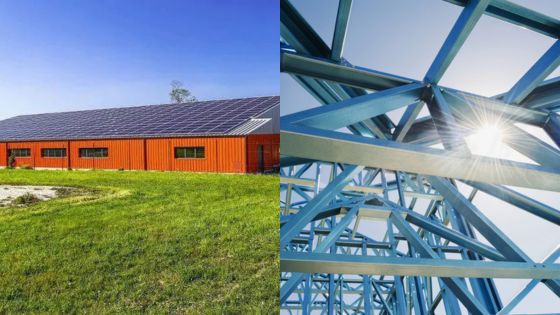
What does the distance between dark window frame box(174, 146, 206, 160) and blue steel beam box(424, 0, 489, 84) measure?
39.9ft

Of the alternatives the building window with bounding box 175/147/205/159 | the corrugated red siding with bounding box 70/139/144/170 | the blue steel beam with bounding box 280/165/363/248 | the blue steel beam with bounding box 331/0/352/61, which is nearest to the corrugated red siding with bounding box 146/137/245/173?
the building window with bounding box 175/147/205/159

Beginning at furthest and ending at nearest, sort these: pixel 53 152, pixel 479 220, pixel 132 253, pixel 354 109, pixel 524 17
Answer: pixel 53 152, pixel 132 253, pixel 479 220, pixel 524 17, pixel 354 109

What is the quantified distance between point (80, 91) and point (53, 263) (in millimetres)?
3148

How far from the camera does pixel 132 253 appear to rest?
7.33 meters

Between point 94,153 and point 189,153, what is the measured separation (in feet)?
11.6

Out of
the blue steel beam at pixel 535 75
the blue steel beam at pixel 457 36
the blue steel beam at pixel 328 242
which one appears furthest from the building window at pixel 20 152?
the blue steel beam at pixel 535 75

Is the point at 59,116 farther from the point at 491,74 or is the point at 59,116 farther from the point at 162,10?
the point at 491,74

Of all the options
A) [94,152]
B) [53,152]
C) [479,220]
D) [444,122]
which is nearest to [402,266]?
[479,220]

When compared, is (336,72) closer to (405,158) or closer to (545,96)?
(405,158)

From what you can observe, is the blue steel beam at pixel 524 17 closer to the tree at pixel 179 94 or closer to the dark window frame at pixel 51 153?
the tree at pixel 179 94

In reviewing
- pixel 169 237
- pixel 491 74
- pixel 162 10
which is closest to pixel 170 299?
pixel 169 237

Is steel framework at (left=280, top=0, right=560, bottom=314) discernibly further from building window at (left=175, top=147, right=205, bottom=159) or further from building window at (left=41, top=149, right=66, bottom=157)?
building window at (left=175, top=147, right=205, bottom=159)

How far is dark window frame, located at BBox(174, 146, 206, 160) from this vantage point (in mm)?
14452

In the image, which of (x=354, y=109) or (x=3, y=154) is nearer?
(x=354, y=109)
